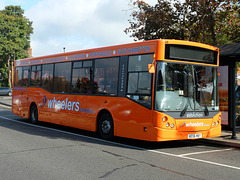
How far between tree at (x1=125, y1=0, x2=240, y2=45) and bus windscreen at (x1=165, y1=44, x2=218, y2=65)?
5.91m

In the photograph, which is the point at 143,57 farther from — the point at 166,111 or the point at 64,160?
the point at 64,160

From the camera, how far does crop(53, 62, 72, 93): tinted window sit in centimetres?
1152

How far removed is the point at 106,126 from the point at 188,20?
30.8 ft

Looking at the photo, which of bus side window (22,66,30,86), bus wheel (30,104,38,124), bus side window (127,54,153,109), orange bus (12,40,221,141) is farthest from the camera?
bus side window (22,66,30,86)

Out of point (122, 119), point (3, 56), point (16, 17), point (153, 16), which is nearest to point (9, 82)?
point (3, 56)

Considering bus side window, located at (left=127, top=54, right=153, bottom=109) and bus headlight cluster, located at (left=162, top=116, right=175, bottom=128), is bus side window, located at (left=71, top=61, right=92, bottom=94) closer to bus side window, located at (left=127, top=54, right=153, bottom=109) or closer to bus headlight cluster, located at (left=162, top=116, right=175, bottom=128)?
bus side window, located at (left=127, top=54, right=153, bottom=109)

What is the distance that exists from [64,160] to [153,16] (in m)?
11.0

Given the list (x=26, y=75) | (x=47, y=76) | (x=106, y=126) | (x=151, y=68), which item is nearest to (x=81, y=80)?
(x=106, y=126)

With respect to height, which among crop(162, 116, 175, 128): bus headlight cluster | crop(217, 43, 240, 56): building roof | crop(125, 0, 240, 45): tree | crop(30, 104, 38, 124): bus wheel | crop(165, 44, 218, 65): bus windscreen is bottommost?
crop(30, 104, 38, 124): bus wheel

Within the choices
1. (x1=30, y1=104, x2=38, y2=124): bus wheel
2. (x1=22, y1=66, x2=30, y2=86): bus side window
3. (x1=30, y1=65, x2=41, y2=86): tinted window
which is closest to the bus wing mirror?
(x1=30, y1=65, x2=41, y2=86): tinted window

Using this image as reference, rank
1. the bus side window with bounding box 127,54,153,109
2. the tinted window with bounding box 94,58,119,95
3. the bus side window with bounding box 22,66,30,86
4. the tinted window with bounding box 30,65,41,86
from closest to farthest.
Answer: the bus side window with bounding box 127,54,153,109 < the tinted window with bounding box 94,58,119,95 < the tinted window with bounding box 30,65,41,86 < the bus side window with bounding box 22,66,30,86

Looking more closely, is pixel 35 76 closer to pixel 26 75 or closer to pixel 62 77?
pixel 26 75

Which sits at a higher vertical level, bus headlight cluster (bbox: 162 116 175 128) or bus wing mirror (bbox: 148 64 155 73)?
bus wing mirror (bbox: 148 64 155 73)

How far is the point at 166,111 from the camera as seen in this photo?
7.71 meters
